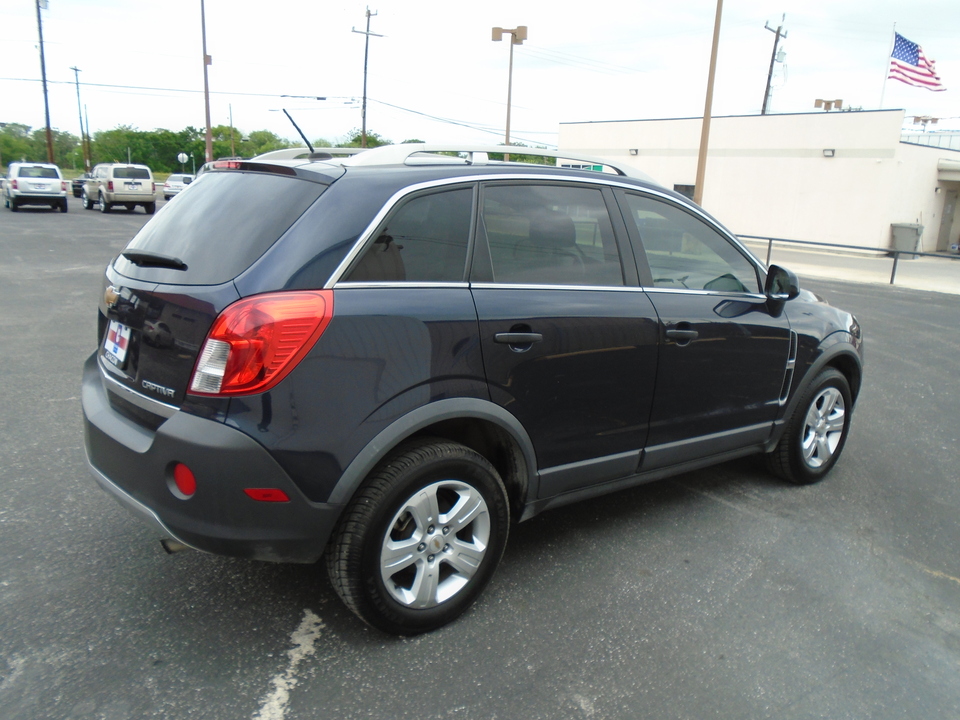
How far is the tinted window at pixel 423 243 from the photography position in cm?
268

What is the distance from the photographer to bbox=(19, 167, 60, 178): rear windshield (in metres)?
27.4

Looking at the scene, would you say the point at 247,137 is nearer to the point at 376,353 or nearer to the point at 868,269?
the point at 868,269

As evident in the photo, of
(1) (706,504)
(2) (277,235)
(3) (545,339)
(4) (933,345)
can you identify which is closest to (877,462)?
(1) (706,504)

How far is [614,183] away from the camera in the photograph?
3.52 meters

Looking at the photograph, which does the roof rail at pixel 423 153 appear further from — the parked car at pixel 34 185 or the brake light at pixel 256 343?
the parked car at pixel 34 185

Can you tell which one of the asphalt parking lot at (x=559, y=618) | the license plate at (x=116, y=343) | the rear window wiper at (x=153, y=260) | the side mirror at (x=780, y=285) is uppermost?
the rear window wiper at (x=153, y=260)

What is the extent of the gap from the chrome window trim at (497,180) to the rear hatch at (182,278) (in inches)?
9.2

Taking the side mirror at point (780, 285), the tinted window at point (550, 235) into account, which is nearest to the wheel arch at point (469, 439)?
the tinted window at point (550, 235)

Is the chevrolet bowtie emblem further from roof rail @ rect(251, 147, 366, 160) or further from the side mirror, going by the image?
the side mirror

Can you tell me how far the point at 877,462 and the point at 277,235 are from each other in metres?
4.31

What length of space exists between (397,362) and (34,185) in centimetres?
3025

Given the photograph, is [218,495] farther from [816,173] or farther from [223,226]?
[816,173]

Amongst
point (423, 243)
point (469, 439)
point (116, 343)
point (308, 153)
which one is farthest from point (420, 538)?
point (308, 153)

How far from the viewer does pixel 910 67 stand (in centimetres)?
2580
